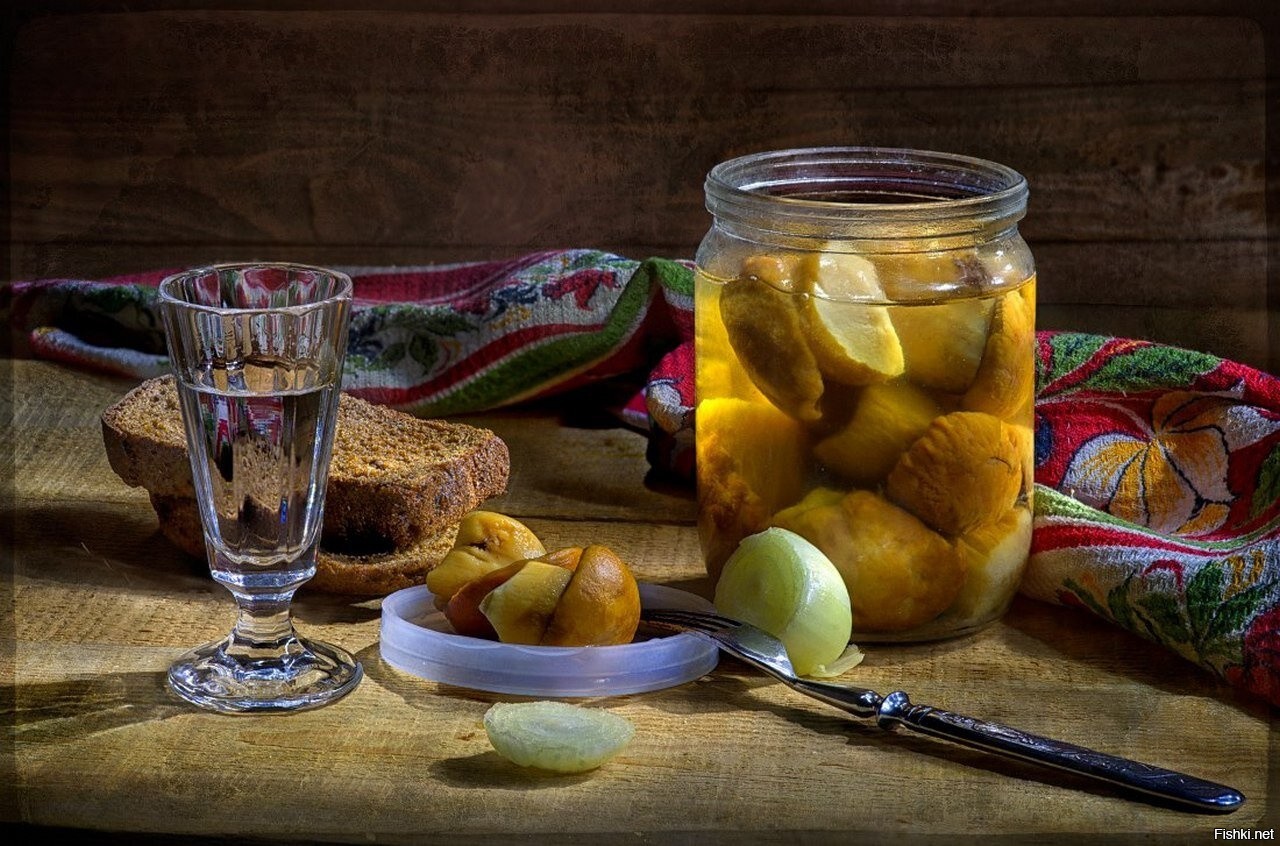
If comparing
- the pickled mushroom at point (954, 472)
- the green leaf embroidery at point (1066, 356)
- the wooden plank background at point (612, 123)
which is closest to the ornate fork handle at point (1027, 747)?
the pickled mushroom at point (954, 472)

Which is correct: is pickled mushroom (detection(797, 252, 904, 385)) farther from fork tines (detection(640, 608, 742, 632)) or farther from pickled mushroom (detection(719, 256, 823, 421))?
fork tines (detection(640, 608, 742, 632))

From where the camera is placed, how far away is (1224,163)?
5.82 ft

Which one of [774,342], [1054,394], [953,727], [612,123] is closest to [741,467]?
[774,342]

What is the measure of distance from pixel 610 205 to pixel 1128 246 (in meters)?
0.57

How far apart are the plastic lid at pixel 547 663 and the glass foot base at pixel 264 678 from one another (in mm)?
41

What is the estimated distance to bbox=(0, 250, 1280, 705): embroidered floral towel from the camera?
40.2 inches

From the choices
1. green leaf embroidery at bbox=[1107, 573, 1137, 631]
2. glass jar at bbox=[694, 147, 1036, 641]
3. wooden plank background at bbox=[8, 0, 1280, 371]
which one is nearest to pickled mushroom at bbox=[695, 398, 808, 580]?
glass jar at bbox=[694, 147, 1036, 641]

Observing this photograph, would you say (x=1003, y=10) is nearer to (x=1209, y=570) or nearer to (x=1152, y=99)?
(x=1152, y=99)

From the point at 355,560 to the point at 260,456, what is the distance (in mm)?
203

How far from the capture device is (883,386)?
980 millimetres

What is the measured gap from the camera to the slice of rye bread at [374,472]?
1128 mm

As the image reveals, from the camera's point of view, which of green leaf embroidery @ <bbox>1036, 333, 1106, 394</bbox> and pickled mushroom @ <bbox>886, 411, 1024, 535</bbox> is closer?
pickled mushroom @ <bbox>886, 411, 1024, 535</bbox>

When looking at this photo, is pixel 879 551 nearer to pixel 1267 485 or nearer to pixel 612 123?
pixel 1267 485

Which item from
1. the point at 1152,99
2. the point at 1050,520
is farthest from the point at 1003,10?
the point at 1050,520
